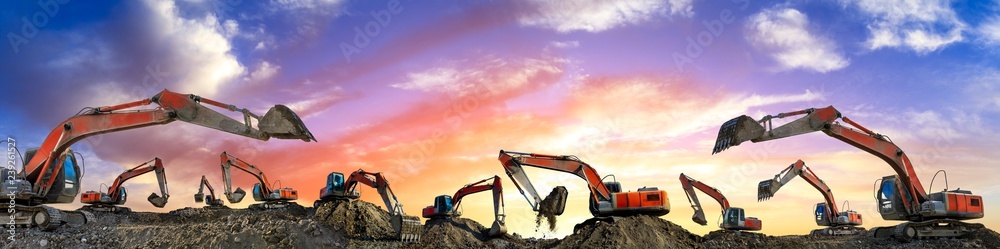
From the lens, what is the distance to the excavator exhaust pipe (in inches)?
1515

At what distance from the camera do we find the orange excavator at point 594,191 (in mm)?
20453

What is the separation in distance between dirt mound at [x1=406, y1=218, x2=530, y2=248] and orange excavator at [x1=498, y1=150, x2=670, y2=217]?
8.65 feet

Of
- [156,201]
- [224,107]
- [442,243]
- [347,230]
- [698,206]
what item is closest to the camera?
[224,107]

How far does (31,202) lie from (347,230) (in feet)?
34.3

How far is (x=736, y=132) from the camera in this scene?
63.2 feet

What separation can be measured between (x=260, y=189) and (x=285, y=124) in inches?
903

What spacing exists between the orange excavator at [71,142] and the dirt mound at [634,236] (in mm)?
8229

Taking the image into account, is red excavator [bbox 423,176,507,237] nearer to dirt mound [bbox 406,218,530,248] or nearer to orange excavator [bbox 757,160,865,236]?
dirt mound [bbox 406,218,530,248]

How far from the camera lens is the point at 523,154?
23.5 meters

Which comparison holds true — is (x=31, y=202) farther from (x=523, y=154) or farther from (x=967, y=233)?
(x=967, y=233)

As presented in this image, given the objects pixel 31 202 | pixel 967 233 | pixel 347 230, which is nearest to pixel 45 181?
pixel 31 202

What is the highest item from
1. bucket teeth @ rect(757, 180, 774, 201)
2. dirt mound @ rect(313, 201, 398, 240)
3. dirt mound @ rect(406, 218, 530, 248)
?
bucket teeth @ rect(757, 180, 774, 201)

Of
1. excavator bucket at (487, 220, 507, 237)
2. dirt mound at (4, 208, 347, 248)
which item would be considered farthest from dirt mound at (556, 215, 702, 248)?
dirt mound at (4, 208, 347, 248)

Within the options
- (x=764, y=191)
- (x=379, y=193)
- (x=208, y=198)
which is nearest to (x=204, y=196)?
(x=208, y=198)
